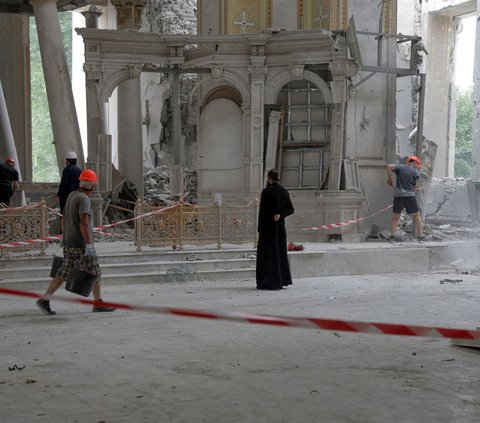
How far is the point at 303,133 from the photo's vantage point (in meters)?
16.5

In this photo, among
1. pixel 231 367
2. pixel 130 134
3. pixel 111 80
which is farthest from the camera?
pixel 130 134

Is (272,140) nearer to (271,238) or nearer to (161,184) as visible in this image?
(271,238)

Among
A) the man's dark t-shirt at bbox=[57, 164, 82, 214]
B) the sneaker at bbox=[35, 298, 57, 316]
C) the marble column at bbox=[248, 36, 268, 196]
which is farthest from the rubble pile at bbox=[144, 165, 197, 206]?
the sneaker at bbox=[35, 298, 57, 316]

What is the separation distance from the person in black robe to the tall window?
18.3 ft

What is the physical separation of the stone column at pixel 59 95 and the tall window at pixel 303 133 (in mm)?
4434

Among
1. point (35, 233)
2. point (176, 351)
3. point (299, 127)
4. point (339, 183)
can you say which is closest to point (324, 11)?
point (299, 127)

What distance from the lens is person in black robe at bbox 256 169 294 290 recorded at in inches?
422

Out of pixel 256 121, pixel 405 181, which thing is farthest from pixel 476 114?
pixel 256 121

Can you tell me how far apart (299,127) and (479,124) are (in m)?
6.48

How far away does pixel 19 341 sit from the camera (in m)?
6.90

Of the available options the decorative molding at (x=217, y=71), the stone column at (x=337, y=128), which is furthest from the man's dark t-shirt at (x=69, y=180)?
Result: the stone column at (x=337, y=128)

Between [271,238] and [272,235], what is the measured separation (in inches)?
1.8

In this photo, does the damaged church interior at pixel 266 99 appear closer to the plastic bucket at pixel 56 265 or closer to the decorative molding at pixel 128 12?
the decorative molding at pixel 128 12

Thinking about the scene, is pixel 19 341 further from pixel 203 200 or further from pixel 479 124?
pixel 479 124
